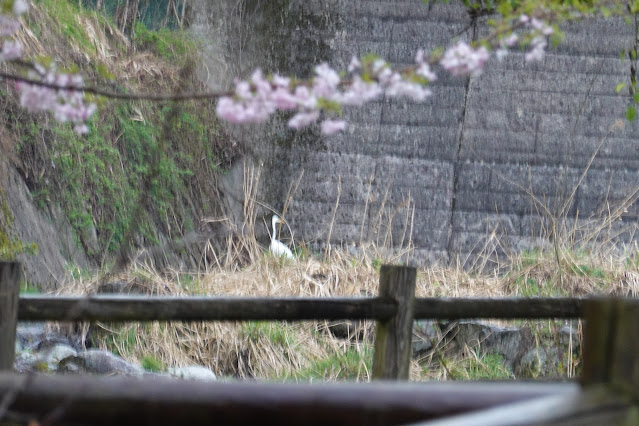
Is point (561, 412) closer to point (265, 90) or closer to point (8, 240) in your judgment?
point (265, 90)

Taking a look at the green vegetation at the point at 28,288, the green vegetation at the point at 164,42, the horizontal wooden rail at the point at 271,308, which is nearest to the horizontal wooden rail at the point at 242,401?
the horizontal wooden rail at the point at 271,308

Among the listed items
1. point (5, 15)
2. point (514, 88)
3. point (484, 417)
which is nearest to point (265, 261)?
point (514, 88)

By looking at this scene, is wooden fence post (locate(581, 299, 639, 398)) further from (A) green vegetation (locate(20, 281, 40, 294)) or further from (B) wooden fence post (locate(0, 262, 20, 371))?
(A) green vegetation (locate(20, 281, 40, 294))

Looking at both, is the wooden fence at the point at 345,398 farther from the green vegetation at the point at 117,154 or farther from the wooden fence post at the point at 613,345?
the green vegetation at the point at 117,154

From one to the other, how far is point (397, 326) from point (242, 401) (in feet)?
4.36

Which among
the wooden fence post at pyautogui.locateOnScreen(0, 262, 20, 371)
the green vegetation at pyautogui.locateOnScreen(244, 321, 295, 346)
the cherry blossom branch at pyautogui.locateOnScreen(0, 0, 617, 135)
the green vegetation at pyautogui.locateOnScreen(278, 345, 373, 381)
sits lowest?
the green vegetation at pyautogui.locateOnScreen(278, 345, 373, 381)

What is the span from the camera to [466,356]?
13.3 feet

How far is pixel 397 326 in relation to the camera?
2.21 meters

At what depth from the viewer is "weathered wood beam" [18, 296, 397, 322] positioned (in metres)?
1.94

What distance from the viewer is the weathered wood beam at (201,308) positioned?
1.94 metres

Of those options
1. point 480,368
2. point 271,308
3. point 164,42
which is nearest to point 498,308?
point 271,308

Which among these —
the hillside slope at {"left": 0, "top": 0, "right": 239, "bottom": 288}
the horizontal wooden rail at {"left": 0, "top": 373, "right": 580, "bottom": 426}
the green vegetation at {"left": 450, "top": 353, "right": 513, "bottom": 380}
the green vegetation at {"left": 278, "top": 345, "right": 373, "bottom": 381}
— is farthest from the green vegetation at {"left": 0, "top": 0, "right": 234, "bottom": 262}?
the horizontal wooden rail at {"left": 0, "top": 373, "right": 580, "bottom": 426}

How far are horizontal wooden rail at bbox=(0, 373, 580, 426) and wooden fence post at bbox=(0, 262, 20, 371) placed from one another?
36.9 inches

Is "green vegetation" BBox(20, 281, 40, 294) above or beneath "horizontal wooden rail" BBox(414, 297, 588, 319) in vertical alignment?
beneath
